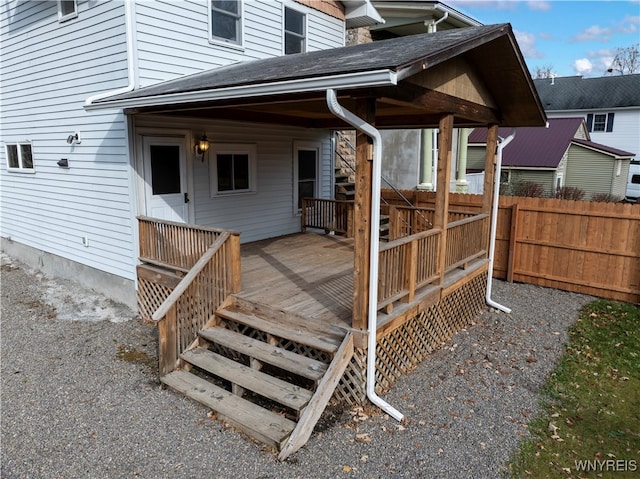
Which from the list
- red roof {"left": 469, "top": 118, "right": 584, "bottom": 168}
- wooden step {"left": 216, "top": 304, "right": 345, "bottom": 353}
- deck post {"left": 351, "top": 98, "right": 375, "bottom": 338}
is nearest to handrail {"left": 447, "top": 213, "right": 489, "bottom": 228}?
deck post {"left": 351, "top": 98, "right": 375, "bottom": 338}

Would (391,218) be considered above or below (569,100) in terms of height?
below

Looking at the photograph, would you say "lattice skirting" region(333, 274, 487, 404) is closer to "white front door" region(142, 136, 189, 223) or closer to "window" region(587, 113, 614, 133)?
"white front door" region(142, 136, 189, 223)

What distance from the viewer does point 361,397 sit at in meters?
4.64

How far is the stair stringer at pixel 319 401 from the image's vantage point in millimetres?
3831

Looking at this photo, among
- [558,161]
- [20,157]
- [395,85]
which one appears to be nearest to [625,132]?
[558,161]

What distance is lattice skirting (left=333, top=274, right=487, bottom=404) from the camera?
4.65m

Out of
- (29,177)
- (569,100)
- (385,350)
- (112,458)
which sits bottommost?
(112,458)

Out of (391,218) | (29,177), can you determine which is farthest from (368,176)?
(29,177)

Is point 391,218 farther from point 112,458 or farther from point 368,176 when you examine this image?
point 112,458

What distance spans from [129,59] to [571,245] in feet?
27.1

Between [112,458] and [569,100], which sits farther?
[569,100]

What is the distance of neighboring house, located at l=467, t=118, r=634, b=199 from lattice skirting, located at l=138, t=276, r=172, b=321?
17439mm

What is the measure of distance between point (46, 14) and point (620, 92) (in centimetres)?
3461

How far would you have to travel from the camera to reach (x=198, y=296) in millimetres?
5469
